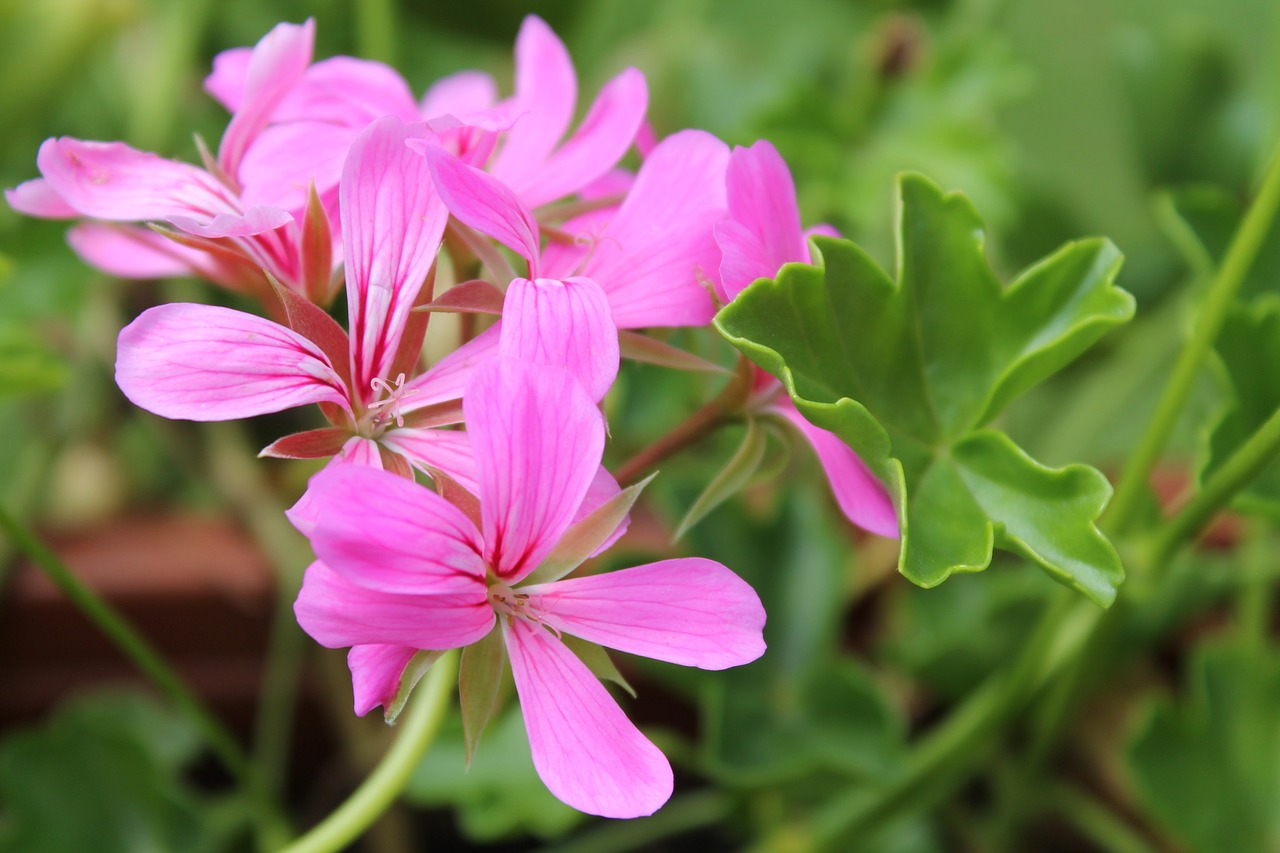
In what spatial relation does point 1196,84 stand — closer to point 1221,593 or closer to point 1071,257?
point 1221,593

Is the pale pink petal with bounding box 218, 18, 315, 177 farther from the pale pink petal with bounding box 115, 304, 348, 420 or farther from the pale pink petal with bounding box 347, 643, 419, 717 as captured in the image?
the pale pink petal with bounding box 347, 643, 419, 717

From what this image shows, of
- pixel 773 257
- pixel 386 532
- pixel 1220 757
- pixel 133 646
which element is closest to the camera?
pixel 386 532

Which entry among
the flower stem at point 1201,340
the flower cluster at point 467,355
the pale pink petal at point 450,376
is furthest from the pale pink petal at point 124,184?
the flower stem at point 1201,340

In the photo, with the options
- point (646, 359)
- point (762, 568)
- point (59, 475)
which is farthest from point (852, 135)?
point (59, 475)

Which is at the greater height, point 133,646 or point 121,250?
point 121,250

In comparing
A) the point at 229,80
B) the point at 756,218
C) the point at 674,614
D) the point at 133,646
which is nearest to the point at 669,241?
the point at 756,218

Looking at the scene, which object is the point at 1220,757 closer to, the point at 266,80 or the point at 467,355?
the point at 467,355
